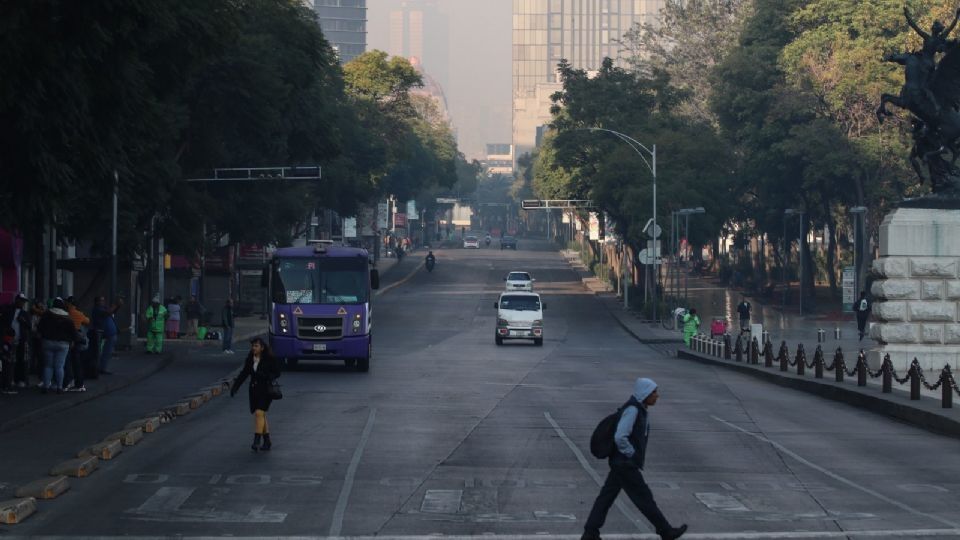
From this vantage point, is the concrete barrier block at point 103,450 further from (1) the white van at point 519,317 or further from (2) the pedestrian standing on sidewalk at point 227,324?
(1) the white van at point 519,317

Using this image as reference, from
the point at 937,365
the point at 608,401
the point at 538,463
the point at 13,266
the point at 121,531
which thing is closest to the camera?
the point at 121,531

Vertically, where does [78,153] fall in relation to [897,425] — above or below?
above

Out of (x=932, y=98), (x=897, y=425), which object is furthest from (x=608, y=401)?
(x=932, y=98)

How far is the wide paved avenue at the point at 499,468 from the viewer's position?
612 inches

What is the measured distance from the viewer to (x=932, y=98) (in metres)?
34.8

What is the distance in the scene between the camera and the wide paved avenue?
1554 centimetres

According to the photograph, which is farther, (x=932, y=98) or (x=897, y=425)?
(x=932, y=98)

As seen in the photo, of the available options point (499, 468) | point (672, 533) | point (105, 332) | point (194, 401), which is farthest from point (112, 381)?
point (672, 533)

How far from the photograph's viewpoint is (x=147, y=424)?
23750 mm

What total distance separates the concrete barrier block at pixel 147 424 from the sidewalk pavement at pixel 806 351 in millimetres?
12685

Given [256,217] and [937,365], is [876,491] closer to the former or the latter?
[937,365]

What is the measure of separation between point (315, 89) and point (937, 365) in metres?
37.1

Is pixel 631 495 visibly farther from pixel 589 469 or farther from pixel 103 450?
pixel 103 450

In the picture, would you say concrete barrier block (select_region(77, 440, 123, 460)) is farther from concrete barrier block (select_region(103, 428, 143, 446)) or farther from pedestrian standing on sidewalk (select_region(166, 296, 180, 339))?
pedestrian standing on sidewalk (select_region(166, 296, 180, 339))
